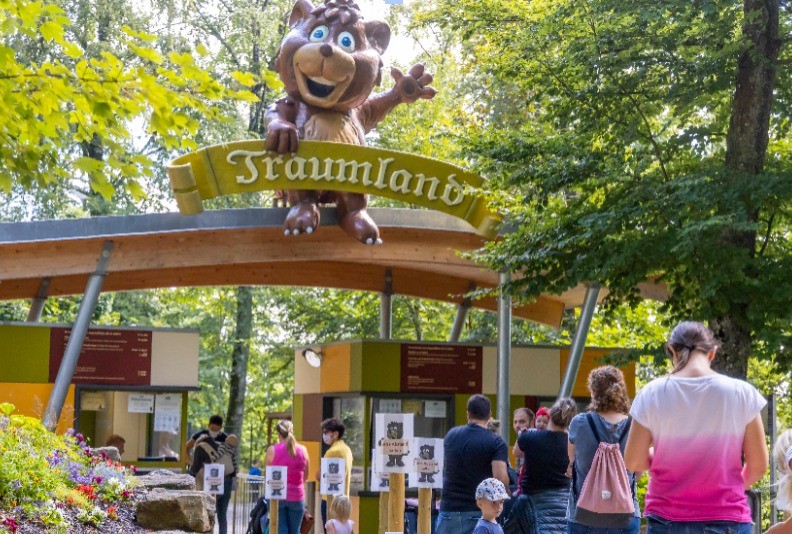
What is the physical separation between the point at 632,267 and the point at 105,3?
746 inches

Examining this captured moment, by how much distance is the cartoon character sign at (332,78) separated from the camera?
15.7 metres

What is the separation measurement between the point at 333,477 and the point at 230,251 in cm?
538

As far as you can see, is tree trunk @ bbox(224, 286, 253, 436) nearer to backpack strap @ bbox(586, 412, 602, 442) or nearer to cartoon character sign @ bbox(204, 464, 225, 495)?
cartoon character sign @ bbox(204, 464, 225, 495)

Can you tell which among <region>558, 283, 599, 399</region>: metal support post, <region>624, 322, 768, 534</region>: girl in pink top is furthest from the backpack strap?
<region>558, 283, 599, 399</region>: metal support post

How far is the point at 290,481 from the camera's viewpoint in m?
13.3

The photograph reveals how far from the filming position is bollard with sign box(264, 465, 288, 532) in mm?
12141

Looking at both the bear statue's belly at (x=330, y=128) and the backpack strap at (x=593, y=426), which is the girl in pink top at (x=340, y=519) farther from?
the bear statue's belly at (x=330, y=128)

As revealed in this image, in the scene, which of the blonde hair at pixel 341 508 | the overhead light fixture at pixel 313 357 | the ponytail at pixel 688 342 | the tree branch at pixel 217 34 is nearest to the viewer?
the ponytail at pixel 688 342

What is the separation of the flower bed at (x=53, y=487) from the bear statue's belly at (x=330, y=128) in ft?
18.4

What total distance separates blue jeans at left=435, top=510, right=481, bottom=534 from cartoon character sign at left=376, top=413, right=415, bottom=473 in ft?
4.23

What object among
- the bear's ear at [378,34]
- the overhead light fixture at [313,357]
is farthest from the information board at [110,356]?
the bear's ear at [378,34]

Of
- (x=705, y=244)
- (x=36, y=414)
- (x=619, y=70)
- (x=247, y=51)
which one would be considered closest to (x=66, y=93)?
(x=705, y=244)

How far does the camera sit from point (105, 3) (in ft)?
92.6

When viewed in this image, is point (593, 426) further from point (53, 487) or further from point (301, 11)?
point (301, 11)
